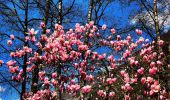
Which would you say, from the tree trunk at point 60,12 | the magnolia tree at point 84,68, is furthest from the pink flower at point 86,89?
the tree trunk at point 60,12

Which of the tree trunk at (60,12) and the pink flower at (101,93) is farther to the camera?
the tree trunk at (60,12)

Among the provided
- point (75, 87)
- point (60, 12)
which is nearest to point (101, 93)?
point (75, 87)

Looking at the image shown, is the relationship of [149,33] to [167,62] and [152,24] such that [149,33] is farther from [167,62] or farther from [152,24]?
[167,62]

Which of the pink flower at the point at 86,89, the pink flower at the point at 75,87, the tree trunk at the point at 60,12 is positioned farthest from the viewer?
the tree trunk at the point at 60,12

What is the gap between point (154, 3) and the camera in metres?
17.3

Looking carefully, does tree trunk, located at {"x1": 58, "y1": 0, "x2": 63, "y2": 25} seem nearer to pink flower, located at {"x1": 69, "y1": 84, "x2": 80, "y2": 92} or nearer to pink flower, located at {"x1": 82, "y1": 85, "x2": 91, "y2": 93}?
pink flower, located at {"x1": 69, "y1": 84, "x2": 80, "y2": 92}

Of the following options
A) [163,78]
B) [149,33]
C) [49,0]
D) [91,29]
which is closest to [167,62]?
[163,78]

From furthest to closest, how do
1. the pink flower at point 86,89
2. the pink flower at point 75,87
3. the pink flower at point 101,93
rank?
the pink flower at point 101,93, the pink flower at point 75,87, the pink flower at point 86,89

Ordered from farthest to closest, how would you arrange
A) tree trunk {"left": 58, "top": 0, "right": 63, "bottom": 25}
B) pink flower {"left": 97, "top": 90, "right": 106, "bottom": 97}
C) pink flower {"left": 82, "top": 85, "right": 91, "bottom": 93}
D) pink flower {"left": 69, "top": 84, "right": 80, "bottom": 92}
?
tree trunk {"left": 58, "top": 0, "right": 63, "bottom": 25} → pink flower {"left": 97, "top": 90, "right": 106, "bottom": 97} → pink flower {"left": 69, "top": 84, "right": 80, "bottom": 92} → pink flower {"left": 82, "top": 85, "right": 91, "bottom": 93}

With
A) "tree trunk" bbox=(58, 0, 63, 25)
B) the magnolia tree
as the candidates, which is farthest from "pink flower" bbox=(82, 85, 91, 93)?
"tree trunk" bbox=(58, 0, 63, 25)

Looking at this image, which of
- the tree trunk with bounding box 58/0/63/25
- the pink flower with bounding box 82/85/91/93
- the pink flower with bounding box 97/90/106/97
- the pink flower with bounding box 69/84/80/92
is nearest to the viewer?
the pink flower with bounding box 82/85/91/93

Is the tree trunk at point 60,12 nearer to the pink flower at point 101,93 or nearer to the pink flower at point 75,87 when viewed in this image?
the pink flower at point 101,93

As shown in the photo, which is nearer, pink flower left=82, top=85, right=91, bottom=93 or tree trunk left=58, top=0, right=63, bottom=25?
pink flower left=82, top=85, right=91, bottom=93

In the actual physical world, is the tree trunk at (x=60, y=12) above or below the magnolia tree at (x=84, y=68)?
above
